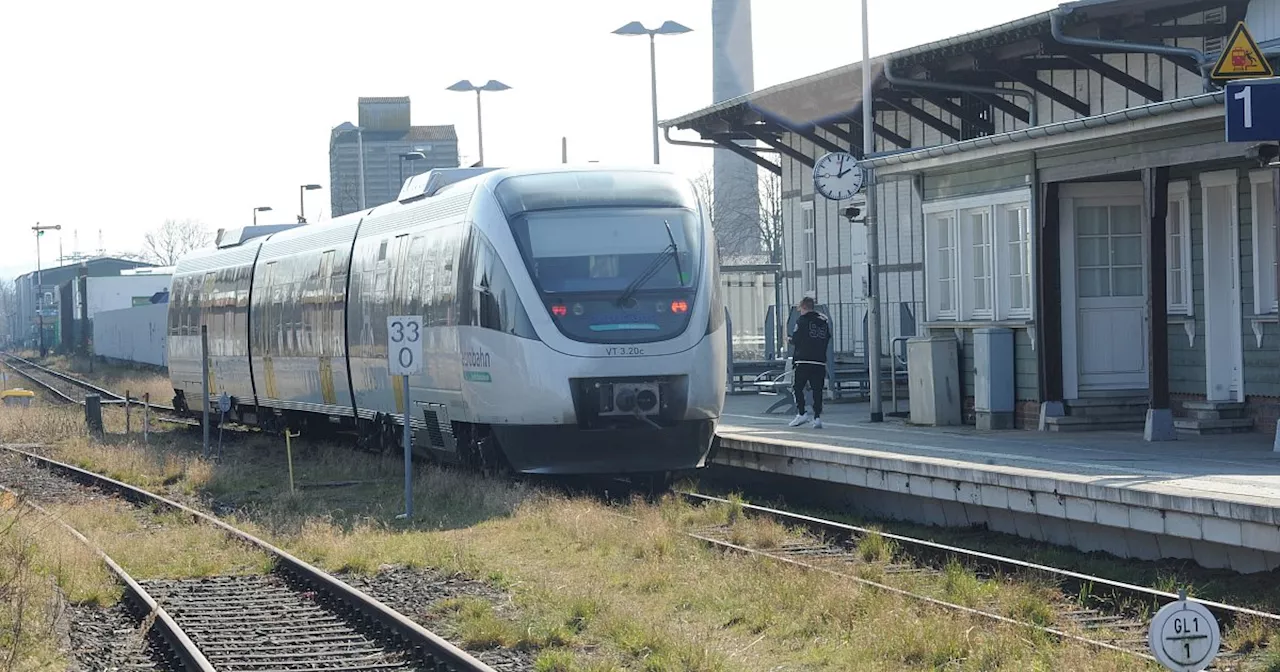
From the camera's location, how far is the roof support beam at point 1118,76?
21.1m

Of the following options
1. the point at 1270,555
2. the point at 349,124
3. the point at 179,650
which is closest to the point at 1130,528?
the point at 1270,555

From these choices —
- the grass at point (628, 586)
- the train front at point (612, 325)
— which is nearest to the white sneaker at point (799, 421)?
the train front at point (612, 325)

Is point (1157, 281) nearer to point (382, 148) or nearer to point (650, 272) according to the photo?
point (650, 272)

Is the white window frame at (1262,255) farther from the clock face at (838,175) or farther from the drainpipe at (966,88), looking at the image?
the drainpipe at (966,88)

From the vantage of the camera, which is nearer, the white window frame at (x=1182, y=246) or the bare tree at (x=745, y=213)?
the white window frame at (x=1182, y=246)

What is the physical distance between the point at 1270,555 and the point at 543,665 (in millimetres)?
5221

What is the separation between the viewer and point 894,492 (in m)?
15.6

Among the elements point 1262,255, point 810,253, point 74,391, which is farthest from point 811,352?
point 74,391

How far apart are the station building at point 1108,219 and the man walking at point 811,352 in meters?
1.43

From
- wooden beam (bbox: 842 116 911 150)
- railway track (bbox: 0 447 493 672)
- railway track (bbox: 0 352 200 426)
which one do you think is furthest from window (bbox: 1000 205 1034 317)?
railway track (bbox: 0 352 200 426)

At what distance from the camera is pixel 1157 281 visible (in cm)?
1675

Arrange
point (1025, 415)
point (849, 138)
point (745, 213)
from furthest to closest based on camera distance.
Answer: point (745, 213)
point (849, 138)
point (1025, 415)

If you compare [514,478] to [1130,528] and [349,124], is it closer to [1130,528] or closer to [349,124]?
[1130,528]

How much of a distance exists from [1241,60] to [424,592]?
698cm
